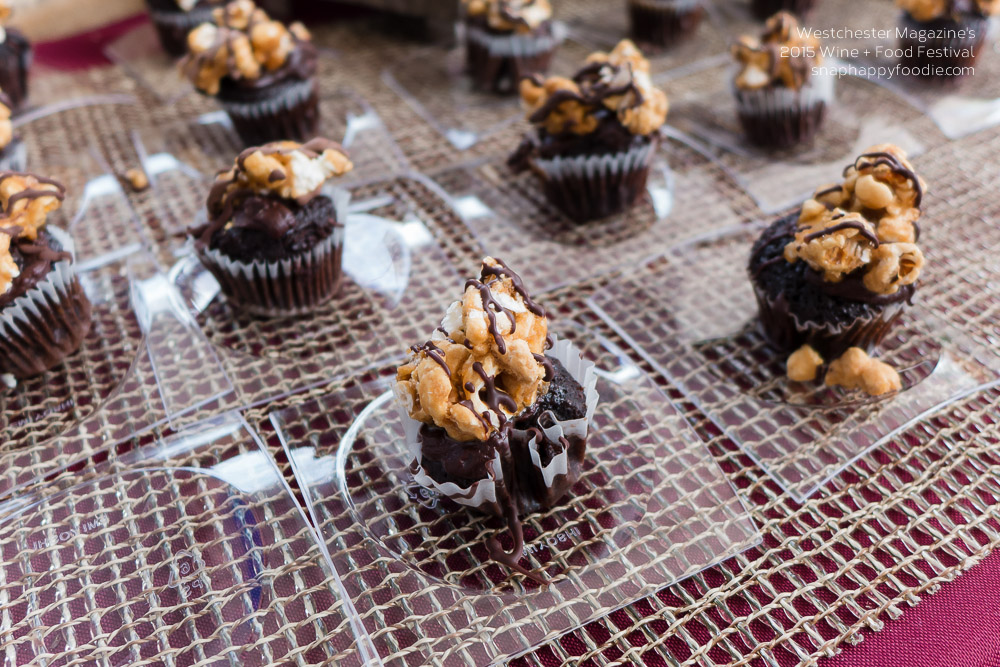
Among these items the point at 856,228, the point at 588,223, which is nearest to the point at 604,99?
the point at 588,223

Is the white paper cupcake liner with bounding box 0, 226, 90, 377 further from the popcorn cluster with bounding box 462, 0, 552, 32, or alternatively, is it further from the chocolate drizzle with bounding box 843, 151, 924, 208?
the chocolate drizzle with bounding box 843, 151, 924, 208

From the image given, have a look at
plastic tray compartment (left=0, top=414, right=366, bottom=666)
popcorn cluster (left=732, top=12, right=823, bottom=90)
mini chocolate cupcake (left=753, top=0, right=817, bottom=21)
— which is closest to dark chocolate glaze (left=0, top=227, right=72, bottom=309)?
plastic tray compartment (left=0, top=414, right=366, bottom=666)

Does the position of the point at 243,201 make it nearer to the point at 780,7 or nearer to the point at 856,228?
the point at 856,228

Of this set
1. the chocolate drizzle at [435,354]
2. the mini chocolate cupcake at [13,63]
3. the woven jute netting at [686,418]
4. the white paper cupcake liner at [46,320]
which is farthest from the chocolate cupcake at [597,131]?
the mini chocolate cupcake at [13,63]

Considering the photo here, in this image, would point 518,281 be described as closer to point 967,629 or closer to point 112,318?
point 967,629

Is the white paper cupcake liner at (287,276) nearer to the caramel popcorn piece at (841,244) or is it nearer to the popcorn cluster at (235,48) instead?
the popcorn cluster at (235,48)

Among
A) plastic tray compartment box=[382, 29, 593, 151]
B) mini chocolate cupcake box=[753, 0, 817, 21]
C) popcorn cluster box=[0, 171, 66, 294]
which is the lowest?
plastic tray compartment box=[382, 29, 593, 151]
